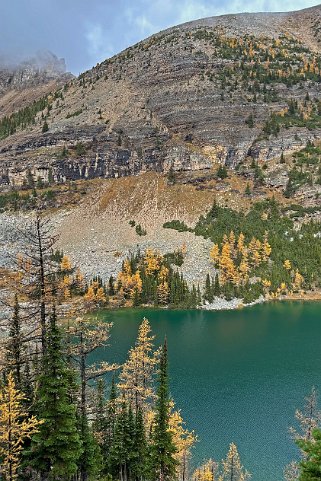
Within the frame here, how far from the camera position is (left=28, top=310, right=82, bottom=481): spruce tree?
62.5 feet

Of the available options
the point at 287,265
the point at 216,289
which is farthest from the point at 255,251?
the point at 216,289

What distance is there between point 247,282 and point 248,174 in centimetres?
7248

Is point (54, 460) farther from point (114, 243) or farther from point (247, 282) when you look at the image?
point (114, 243)

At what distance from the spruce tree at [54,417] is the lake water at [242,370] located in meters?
24.2

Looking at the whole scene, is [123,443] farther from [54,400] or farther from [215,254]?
[215,254]

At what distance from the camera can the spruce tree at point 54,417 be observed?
19.1 metres

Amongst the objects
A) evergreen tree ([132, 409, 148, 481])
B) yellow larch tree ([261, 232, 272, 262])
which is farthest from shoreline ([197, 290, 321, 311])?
evergreen tree ([132, 409, 148, 481])

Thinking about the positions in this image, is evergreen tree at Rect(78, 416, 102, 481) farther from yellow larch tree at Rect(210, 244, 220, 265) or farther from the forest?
yellow larch tree at Rect(210, 244, 220, 265)

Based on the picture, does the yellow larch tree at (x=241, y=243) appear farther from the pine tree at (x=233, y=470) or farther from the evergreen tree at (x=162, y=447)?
the evergreen tree at (x=162, y=447)

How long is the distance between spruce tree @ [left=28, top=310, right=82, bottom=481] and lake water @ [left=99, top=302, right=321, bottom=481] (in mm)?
24190

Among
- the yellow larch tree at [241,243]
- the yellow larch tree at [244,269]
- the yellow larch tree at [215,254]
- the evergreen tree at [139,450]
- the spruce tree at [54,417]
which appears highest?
the yellow larch tree at [241,243]

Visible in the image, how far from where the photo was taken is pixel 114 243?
156 meters

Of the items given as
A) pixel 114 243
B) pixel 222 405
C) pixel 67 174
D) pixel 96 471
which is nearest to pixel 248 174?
pixel 114 243

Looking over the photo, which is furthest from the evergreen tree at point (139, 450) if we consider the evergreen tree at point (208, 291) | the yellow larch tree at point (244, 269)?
the yellow larch tree at point (244, 269)
